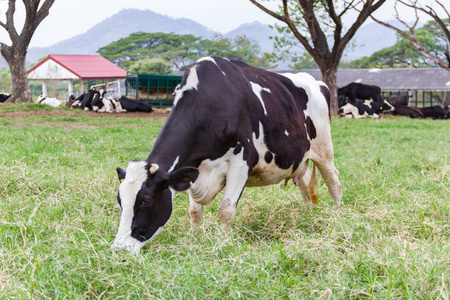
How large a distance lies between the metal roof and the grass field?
31.2 m

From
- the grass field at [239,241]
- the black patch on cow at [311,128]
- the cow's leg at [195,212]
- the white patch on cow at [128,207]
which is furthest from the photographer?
the black patch on cow at [311,128]

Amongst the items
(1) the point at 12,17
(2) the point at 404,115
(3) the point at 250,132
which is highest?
(1) the point at 12,17

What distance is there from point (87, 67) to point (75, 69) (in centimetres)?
121

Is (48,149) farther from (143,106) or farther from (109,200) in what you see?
(143,106)

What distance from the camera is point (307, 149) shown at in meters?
5.61

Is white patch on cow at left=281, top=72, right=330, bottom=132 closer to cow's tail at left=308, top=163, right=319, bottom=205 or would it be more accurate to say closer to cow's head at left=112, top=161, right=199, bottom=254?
cow's tail at left=308, top=163, right=319, bottom=205

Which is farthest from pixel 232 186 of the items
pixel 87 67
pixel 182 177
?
pixel 87 67

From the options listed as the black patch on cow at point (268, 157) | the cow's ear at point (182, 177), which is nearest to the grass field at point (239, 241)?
the cow's ear at point (182, 177)

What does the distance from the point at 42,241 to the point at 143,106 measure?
20.1 meters

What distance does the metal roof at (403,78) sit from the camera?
121ft

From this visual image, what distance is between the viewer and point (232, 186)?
4.50 metres

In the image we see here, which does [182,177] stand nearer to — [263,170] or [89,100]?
[263,170]

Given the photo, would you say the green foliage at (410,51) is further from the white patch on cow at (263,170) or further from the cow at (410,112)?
the white patch on cow at (263,170)

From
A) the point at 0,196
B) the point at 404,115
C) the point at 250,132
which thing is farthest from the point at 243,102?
the point at 404,115
